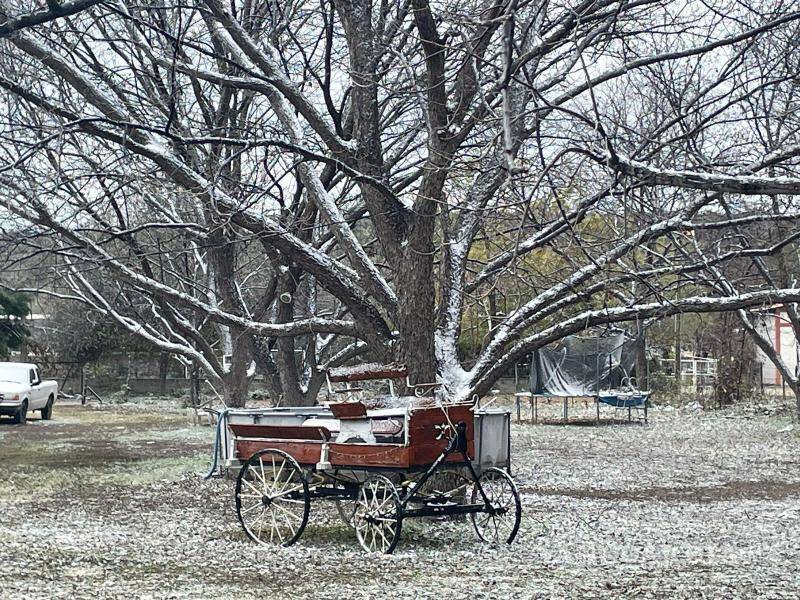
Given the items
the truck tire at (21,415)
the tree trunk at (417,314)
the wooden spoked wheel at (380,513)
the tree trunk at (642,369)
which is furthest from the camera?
the tree trunk at (642,369)

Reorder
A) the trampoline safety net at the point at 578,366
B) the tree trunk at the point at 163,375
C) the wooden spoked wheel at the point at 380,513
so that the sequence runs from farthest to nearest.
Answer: the tree trunk at the point at 163,375 → the trampoline safety net at the point at 578,366 → the wooden spoked wheel at the point at 380,513

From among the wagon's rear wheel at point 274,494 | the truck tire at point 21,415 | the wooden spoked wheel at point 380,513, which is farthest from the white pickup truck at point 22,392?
the wooden spoked wheel at point 380,513

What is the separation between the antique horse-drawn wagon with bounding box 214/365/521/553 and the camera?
9.75 meters

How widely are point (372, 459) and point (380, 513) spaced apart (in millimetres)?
514

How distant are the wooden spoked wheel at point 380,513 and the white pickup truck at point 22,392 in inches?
857

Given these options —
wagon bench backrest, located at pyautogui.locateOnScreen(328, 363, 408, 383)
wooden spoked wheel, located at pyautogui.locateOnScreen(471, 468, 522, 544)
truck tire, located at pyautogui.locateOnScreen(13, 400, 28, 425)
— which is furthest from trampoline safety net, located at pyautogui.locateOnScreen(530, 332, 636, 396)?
wagon bench backrest, located at pyautogui.locateOnScreen(328, 363, 408, 383)

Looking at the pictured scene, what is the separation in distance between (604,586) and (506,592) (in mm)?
868

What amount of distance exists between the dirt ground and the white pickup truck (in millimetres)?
9381

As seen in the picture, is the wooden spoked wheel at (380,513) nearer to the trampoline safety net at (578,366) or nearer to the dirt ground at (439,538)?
the dirt ground at (439,538)

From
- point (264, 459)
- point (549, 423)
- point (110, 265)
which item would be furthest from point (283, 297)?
point (549, 423)

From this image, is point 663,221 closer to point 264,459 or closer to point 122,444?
point 264,459

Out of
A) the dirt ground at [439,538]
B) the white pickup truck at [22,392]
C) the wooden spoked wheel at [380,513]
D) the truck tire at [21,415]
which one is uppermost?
the white pickup truck at [22,392]

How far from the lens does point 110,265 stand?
1342 cm

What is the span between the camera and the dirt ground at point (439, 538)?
843 centimetres
